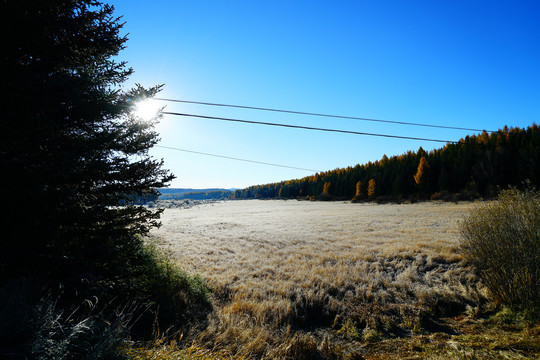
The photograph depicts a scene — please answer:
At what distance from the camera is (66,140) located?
15.2 feet

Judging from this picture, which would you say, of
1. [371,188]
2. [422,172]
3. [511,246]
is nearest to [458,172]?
[422,172]

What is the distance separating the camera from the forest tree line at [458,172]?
155ft

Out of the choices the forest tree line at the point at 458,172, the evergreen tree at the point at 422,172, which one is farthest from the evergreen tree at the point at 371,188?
the evergreen tree at the point at 422,172

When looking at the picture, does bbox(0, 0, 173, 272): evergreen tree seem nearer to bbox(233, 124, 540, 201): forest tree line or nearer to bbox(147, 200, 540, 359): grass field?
bbox(147, 200, 540, 359): grass field

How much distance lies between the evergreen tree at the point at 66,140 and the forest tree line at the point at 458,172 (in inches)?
2052

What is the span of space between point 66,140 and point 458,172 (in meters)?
74.4

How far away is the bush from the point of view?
5.80 m

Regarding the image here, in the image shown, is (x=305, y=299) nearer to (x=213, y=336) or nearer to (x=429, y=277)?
(x=213, y=336)

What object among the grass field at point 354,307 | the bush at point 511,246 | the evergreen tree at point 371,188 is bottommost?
the grass field at point 354,307

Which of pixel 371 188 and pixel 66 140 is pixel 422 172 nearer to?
pixel 371 188

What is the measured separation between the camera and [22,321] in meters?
2.50

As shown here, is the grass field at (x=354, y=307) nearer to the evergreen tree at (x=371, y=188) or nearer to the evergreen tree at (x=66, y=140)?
the evergreen tree at (x=66, y=140)

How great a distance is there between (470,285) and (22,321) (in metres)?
12.2

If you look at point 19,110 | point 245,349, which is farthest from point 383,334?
point 19,110
